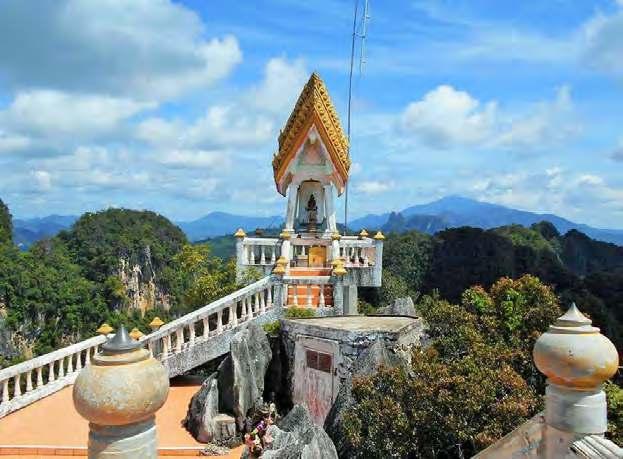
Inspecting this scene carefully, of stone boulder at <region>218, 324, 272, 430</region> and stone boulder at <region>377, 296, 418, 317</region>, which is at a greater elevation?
stone boulder at <region>377, 296, 418, 317</region>

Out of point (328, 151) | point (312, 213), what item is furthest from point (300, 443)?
point (312, 213)

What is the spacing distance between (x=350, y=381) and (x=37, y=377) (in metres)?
7.54

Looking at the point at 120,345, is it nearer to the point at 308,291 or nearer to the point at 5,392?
the point at 5,392

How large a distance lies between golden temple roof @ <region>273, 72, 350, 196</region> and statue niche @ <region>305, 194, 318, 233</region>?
1.50m

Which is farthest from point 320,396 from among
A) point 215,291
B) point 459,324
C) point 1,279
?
point 1,279

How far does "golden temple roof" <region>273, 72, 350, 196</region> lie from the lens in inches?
699

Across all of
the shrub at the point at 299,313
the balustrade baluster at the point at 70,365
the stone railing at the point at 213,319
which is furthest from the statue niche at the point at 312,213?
the balustrade baluster at the point at 70,365

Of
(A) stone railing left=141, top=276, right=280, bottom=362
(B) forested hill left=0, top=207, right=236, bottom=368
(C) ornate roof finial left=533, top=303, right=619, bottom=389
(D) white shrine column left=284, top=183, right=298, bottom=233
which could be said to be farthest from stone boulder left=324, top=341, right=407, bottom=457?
(B) forested hill left=0, top=207, right=236, bottom=368

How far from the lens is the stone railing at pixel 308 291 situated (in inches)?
603

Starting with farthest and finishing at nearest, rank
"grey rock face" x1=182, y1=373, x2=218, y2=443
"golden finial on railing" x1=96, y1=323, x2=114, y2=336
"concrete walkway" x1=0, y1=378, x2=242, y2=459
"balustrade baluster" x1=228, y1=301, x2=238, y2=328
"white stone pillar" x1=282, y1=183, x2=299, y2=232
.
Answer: "white stone pillar" x1=282, y1=183, x2=299, y2=232 < "balustrade baluster" x1=228, y1=301, x2=238, y2=328 < "golden finial on railing" x1=96, y1=323, x2=114, y2=336 < "grey rock face" x1=182, y1=373, x2=218, y2=443 < "concrete walkway" x1=0, y1=378, x2=242, y2=459

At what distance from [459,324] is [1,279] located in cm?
4271

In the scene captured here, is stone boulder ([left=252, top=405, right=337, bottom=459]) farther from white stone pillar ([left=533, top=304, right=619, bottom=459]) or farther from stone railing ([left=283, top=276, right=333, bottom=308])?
stone railing ([left=283, top=276, right=333, bottom=308])

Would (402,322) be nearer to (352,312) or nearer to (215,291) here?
(352,312)

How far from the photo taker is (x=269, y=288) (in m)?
15.1
